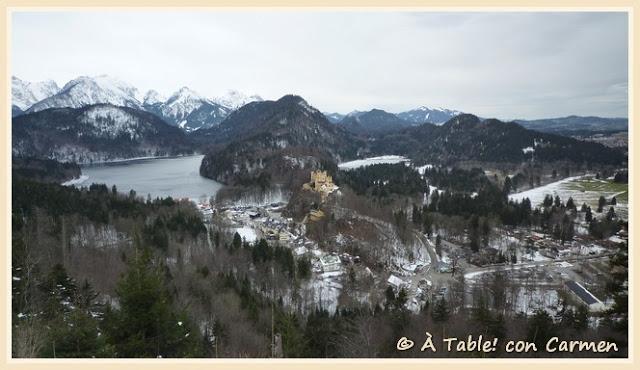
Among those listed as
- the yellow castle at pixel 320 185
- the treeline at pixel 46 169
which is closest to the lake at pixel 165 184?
the treeline at pixel 46 169

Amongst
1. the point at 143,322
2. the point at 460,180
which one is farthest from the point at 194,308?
the point at 460,180

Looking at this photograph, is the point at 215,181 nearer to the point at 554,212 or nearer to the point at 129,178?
the point at 129,178

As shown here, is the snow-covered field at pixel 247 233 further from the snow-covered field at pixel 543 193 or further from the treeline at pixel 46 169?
the treeline at pixel 46 169

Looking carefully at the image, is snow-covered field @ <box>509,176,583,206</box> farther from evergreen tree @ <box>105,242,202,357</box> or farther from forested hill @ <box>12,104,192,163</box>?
forested hill @ <box>12,104,192,163</box>

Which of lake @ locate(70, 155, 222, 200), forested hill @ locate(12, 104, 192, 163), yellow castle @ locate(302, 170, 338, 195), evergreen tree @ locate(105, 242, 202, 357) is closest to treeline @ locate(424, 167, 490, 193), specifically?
yellow castle @ locate(302, 170, 338, 195)

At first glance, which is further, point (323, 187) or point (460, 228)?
point (323, 187)

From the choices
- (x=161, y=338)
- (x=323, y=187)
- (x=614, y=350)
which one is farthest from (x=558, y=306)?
(x=323, y=187)

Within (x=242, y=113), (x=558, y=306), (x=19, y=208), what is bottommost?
(x=558, y=306)
